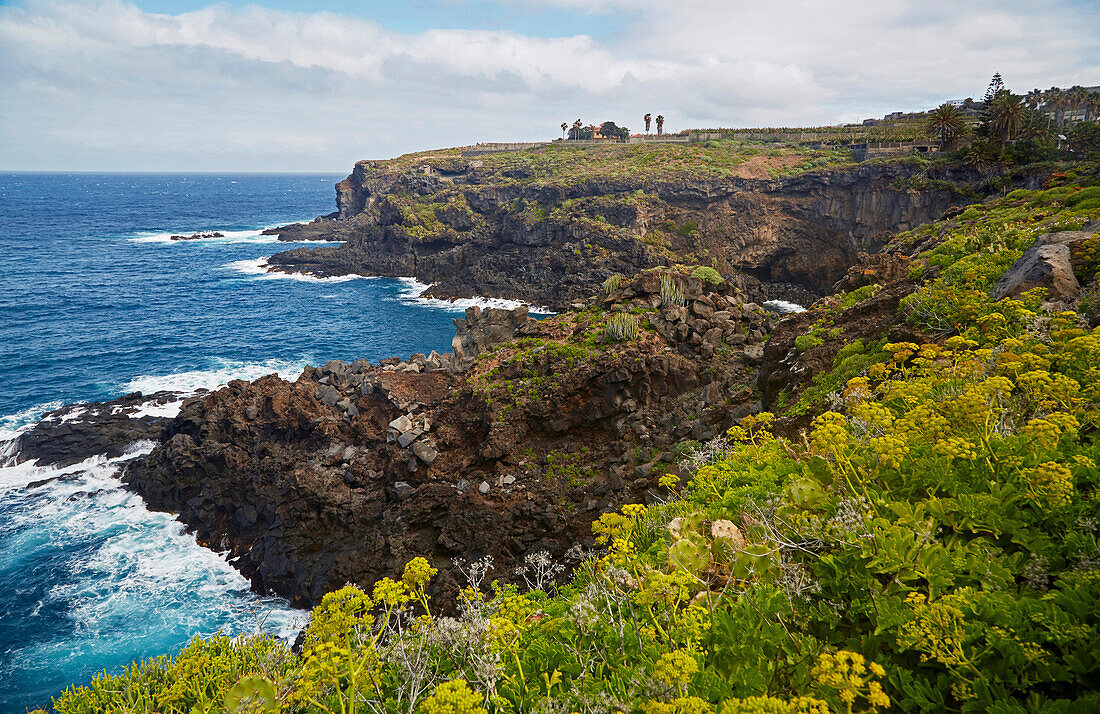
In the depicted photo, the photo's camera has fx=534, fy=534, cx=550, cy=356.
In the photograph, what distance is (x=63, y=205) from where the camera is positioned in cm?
15050

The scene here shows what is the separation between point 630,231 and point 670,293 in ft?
125

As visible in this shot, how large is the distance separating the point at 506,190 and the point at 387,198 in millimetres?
17468

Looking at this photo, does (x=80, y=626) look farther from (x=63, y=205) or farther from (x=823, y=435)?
(x=63, y=205)

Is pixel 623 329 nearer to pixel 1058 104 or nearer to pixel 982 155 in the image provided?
pixel 982 155

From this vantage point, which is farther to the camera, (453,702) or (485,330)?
(485,330)

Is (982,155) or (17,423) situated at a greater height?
(982,155)

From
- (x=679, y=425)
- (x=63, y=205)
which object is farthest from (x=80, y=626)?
(x=63, y=205)

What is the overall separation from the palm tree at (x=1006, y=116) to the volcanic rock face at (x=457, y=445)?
125 feet

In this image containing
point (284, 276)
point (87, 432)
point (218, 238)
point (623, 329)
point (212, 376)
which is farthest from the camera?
point (218, 238)

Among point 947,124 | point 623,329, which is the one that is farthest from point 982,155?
point 623,329

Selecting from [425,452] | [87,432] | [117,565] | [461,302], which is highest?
[461,302]

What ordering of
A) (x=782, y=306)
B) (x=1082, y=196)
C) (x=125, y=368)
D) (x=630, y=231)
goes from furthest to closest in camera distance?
(x=630, y=231)
(x=782, y=306)
(x=125, y=368)
(x=1082, y=196)

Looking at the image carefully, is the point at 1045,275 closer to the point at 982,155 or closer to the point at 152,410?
the point at 152,410

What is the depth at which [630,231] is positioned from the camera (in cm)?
6125
